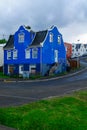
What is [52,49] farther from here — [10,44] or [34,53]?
[10,44]

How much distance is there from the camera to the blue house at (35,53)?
58.0m

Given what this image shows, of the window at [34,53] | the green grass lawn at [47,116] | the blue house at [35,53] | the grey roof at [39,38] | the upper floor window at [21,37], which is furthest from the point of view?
the upper floor window at [21,37]

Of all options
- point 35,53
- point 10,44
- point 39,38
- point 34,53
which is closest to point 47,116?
point 35,53

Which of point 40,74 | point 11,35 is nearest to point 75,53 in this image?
point 11,35

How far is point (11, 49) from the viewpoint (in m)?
62.5

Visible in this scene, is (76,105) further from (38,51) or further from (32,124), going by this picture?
(38,51)

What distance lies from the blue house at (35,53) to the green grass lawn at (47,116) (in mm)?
38760

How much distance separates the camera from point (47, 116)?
48.3 ft

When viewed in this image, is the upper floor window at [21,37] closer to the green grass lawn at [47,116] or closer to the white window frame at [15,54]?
the white window frame at [15,54]

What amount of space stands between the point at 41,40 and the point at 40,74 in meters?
6.52

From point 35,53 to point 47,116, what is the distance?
44.2 metres

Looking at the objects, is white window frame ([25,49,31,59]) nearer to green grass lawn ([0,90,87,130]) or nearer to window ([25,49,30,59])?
window ([25,49,30,59])

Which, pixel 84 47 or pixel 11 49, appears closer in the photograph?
pixel 11 49

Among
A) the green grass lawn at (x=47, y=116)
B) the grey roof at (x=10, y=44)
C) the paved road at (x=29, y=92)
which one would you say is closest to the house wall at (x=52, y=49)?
the grey roof at (x=10, y=44)
